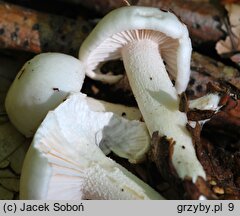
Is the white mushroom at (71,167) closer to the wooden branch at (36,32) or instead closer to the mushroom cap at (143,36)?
the mushroom cap at (143,36)

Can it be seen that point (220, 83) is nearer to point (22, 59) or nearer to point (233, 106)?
point (233, 106)

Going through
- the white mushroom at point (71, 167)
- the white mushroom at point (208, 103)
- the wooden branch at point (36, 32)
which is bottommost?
the white mushroom at point (71, 167)

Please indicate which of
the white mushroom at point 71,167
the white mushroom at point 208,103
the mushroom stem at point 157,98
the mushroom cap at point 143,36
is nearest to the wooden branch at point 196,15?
the mushroom cap at point 143,36

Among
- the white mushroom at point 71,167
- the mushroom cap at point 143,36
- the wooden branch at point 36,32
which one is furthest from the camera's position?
the wooden branch at point 36,32

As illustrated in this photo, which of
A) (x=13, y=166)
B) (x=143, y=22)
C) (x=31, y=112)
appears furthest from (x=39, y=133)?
(x=143, y=22)

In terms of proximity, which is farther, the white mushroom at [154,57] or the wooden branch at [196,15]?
the wooden branch at [196,15]

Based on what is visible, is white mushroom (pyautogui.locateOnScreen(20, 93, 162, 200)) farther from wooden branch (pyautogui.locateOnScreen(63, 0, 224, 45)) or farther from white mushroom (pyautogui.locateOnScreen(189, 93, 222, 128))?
wooden branch (pyautogui.locateOnScreen(63, 0, 224, 45))

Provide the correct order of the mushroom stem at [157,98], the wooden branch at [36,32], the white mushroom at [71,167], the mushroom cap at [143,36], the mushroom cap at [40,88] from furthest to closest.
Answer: the wooden branch at [36,32]
the mushroom cap at [40,88]
the mushroom cap at [143,36]
the mushroom stem at [157,98]
the white mushroom at [71,167]
